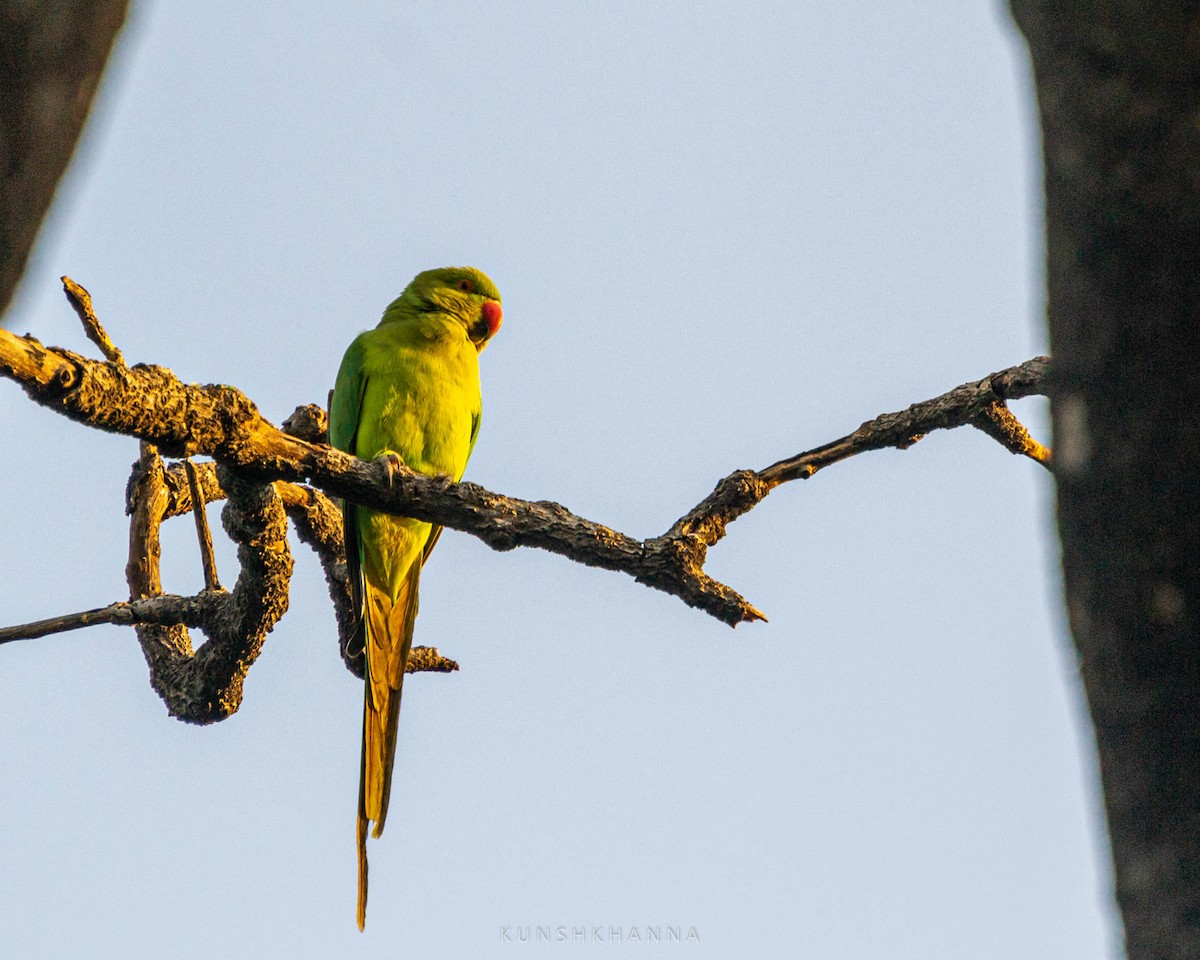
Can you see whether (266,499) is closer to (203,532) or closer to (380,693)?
(203,532)

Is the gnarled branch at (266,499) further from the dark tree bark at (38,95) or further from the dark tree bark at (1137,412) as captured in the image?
the dark tree bark at (1137,412)

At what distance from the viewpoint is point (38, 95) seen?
858mm

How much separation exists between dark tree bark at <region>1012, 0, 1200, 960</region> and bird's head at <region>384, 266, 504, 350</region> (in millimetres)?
5122

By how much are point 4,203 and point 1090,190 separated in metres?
0.83

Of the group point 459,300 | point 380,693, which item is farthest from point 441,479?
point 459,300

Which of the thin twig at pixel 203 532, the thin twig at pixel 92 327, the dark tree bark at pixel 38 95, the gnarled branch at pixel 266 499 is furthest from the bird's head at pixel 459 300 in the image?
the dark tree bark at pixel 38 95

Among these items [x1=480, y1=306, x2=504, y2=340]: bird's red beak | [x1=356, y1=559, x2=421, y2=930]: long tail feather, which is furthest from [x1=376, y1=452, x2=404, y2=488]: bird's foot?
[x1=480, y1=306, x2=504, y2=340]: bird's red beak

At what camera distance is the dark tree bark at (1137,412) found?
0.88 metres

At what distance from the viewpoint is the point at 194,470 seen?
435cm

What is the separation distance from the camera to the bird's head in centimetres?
599

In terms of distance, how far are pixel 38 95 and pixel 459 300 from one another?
5280mm

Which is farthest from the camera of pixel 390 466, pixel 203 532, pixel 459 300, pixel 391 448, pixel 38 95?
pixel 459 300

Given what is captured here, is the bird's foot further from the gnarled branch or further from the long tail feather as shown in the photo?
the long tail feather

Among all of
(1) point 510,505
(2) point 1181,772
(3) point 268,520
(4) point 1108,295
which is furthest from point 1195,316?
(3) point 268,520
